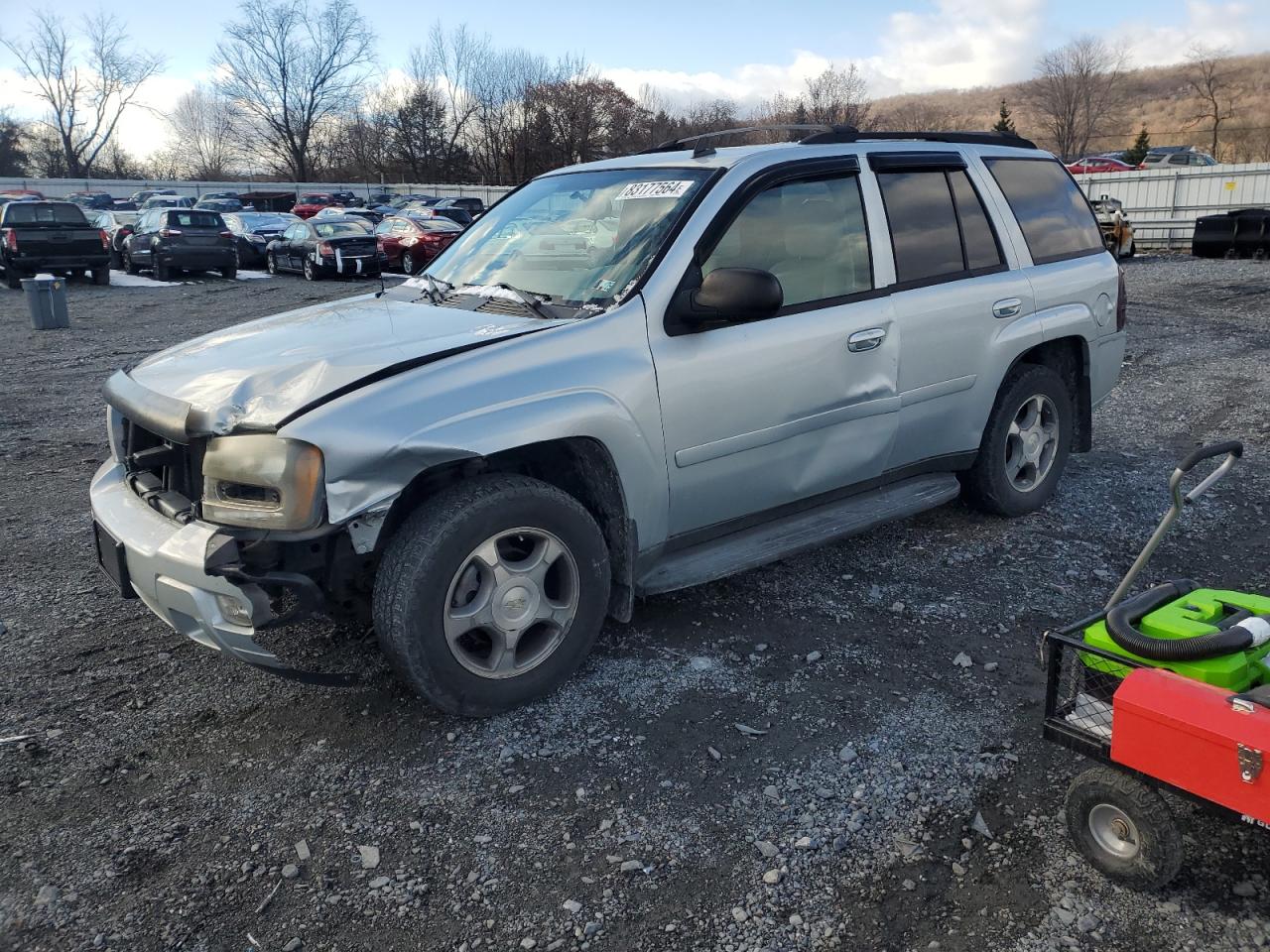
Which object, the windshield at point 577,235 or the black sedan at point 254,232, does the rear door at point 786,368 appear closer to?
the windshield at point 577,235

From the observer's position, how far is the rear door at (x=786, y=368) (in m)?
3.59

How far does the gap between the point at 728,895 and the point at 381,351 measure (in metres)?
1.99

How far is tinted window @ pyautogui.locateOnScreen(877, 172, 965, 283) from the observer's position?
4.31 metres

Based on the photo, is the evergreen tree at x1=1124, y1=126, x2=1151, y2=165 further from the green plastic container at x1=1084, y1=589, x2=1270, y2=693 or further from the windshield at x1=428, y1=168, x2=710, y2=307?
the green plastic container at x1=1084, y1=589, x2=1270, y2=693

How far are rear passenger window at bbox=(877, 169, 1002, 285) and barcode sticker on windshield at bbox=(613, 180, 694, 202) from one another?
39.7 inches

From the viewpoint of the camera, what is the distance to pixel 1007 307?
470 centimetres

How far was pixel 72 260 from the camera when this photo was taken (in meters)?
20.7

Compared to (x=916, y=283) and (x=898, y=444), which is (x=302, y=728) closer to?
(x=898, y=444)

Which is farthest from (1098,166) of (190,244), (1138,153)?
(190,244)

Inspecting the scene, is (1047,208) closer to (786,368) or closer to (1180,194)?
(786,368)

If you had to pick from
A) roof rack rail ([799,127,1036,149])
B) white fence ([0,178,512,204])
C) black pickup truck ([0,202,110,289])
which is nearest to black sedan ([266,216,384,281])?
black pickup truck ([0,202,110,289])

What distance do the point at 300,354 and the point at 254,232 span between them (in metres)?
27.3

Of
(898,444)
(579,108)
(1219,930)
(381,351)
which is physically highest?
(579,108)

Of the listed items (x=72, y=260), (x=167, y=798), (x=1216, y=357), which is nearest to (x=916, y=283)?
(x=167, y=798)
